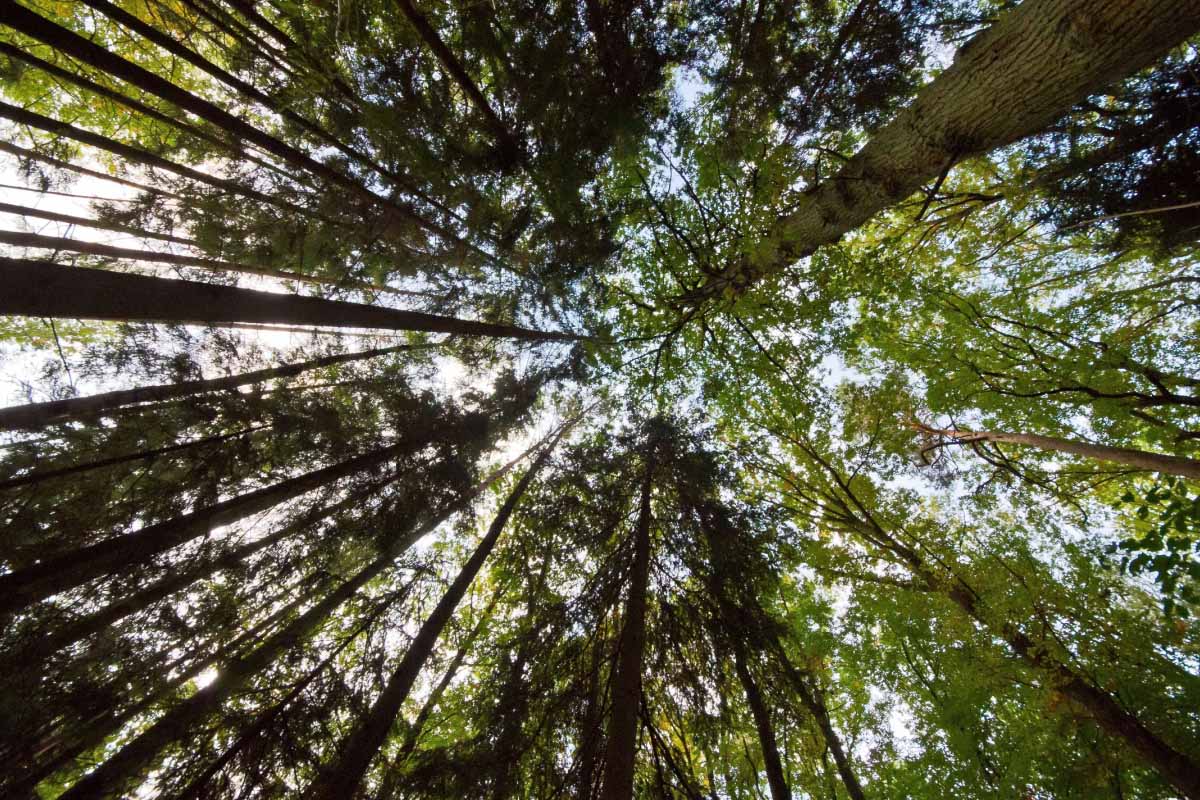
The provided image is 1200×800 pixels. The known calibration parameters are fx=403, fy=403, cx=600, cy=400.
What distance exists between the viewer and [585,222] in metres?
6.49

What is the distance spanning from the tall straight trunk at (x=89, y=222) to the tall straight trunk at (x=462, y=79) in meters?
4.29

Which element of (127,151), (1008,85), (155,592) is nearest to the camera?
(1008,85)

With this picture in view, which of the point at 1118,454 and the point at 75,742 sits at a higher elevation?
the point at 1118,454

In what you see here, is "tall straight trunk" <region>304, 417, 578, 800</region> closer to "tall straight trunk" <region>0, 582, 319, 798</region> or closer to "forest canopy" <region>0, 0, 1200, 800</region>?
"forest canopy" <region>0, 0, 1200, 800</region>

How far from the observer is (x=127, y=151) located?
450 centimetres

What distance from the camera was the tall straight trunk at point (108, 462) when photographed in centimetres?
436

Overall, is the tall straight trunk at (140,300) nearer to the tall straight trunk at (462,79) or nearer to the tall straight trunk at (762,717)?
the tall straight trunk at (462,79)

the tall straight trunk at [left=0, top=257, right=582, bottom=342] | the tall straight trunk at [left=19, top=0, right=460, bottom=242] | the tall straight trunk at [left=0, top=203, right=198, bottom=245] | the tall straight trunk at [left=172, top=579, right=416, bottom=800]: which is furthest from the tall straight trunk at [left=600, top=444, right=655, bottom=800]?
the tall straight trunk at [left=0, top=203, right=198, bottom=245]

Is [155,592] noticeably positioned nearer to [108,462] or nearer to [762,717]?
[108,462]

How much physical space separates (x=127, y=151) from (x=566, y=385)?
6475mm

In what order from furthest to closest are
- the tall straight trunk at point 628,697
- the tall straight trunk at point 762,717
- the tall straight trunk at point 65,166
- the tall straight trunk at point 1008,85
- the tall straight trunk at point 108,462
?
the tall straight trunk at point 65,166, the tall straight trunk at point 762,717, the tall straight trunk at point 108,462, the tall straight trunk at point 628,697, the tall straight trunk at point 1008,85

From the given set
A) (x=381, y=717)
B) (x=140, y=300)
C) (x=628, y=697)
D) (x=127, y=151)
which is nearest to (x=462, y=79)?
(x=140, y=300)

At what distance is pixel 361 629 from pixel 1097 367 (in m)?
9.37

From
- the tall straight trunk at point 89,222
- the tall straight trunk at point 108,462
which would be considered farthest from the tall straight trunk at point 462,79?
the tall straight trunk at point 108,462
